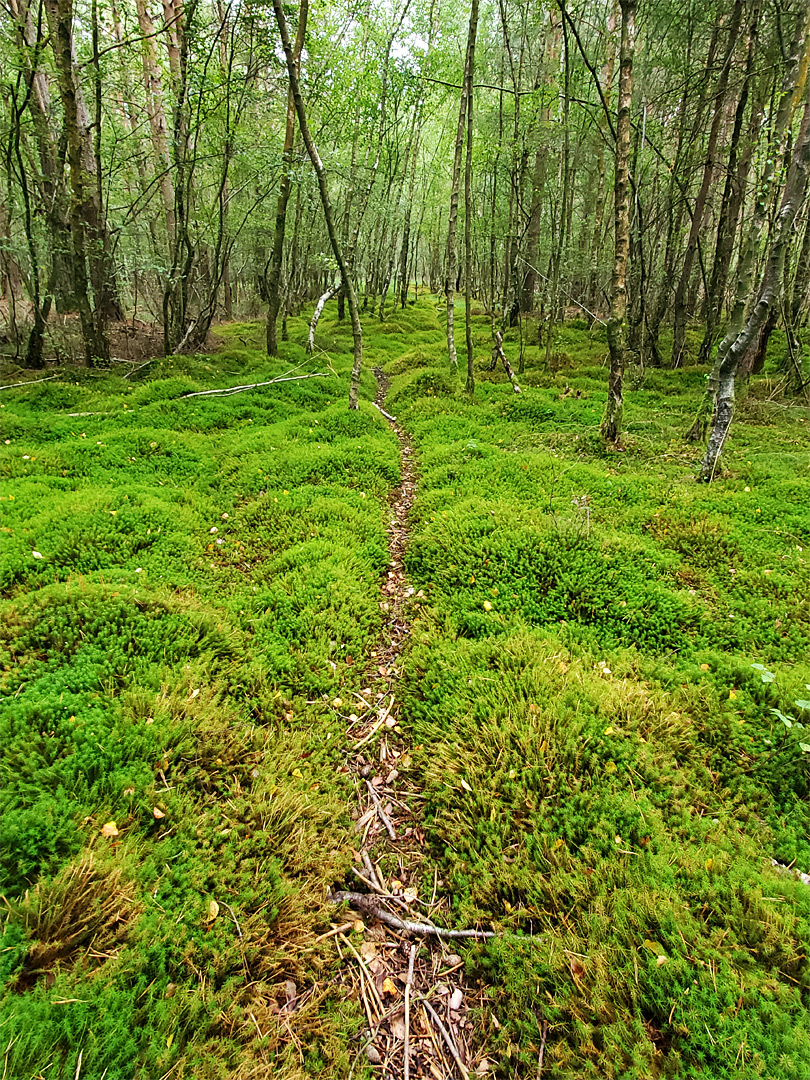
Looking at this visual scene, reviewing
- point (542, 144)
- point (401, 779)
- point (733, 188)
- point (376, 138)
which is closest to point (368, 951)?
point (401, 779)

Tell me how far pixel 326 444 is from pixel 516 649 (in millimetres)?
5759

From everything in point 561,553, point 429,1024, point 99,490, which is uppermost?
point 99,490

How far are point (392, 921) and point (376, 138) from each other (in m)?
26.1

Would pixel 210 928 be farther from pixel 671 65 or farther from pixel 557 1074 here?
pixel 671 65

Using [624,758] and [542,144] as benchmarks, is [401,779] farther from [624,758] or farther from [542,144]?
[542,144]

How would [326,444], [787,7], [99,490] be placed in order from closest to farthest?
1. [99,490]
2. [326,444]
3. [787,7]

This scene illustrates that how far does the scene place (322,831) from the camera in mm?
2873

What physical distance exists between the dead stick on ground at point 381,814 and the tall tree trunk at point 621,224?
24.1ft

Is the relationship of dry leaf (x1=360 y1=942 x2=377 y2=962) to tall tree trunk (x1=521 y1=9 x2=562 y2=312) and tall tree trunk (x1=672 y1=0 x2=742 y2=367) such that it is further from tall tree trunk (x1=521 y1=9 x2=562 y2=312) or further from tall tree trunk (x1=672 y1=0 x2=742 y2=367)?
tall tree trunk (x1=521 y1=9 x2=562 y2=312)

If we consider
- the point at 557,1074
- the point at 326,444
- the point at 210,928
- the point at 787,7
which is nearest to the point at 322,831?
the point at 210,928

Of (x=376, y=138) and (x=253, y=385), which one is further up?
(x=376, y=138)

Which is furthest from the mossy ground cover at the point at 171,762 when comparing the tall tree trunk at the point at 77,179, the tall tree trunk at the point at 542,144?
the tall tree trunk at the point at 542,144

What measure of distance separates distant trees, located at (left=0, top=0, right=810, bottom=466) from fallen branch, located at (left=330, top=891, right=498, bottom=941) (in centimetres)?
742

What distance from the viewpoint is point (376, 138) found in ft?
66.0
